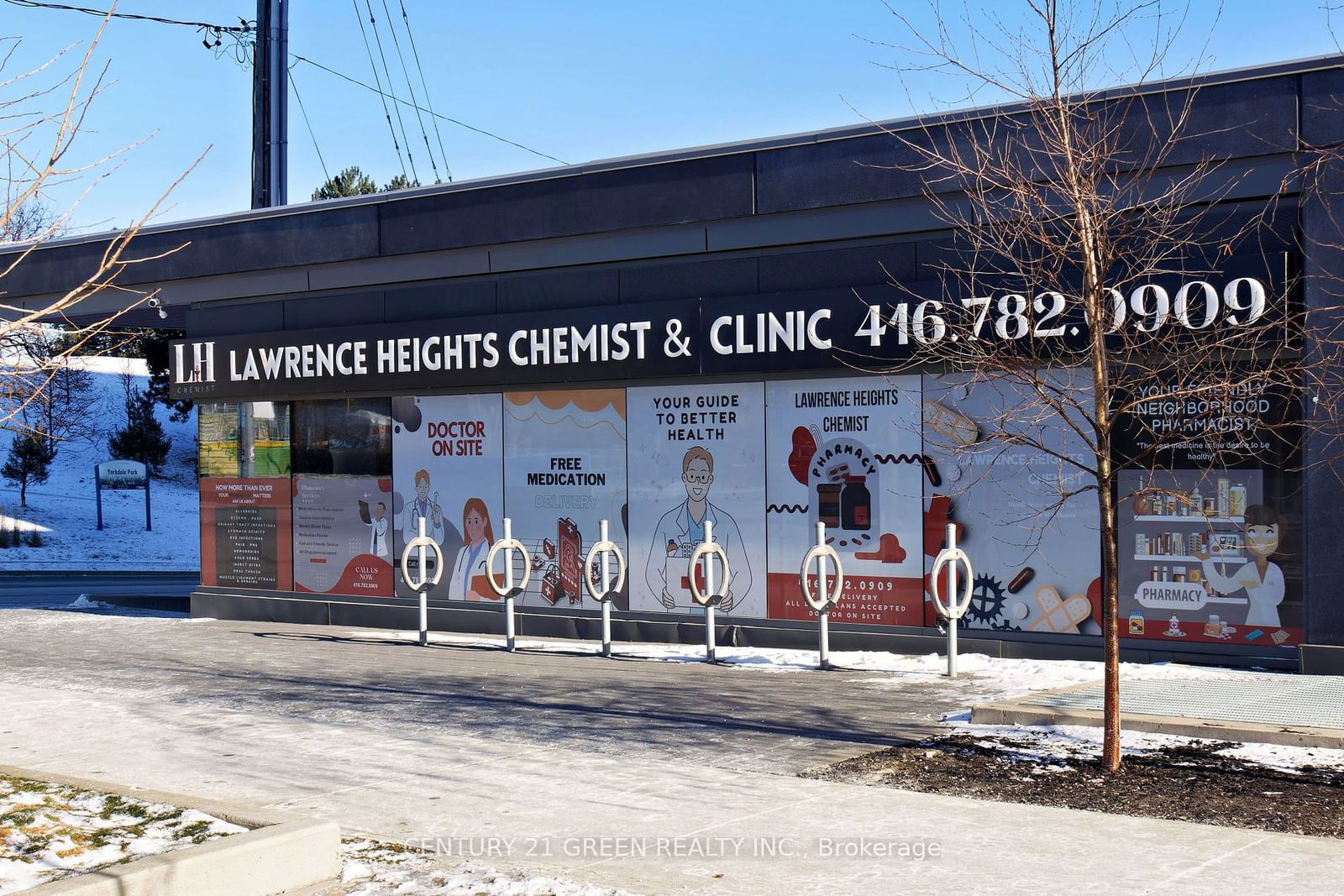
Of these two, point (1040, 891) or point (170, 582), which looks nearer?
point (1040, 891)

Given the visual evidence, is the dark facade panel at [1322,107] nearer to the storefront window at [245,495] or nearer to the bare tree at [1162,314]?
the bare tree at [1162,314]

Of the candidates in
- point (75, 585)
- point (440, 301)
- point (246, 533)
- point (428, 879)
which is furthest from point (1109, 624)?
point (75, 585)

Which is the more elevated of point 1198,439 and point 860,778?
point 1198,439

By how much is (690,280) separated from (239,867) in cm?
1058

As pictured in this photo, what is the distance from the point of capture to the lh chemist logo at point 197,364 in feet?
66.1

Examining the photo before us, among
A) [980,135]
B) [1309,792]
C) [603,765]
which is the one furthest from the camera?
[980,135]

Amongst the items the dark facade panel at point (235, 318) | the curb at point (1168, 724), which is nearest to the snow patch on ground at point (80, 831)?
the curb at point (1168, 724)

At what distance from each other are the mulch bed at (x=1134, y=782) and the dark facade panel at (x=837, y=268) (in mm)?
6188

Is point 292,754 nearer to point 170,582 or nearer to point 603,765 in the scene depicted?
point 603,765

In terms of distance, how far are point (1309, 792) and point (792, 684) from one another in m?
5.35

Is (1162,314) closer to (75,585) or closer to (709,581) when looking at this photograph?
(709,581)

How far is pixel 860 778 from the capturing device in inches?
332

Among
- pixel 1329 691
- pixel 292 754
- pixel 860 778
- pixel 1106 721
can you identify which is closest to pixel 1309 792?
pixel 1106 721

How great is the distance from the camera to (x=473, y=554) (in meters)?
17.8
